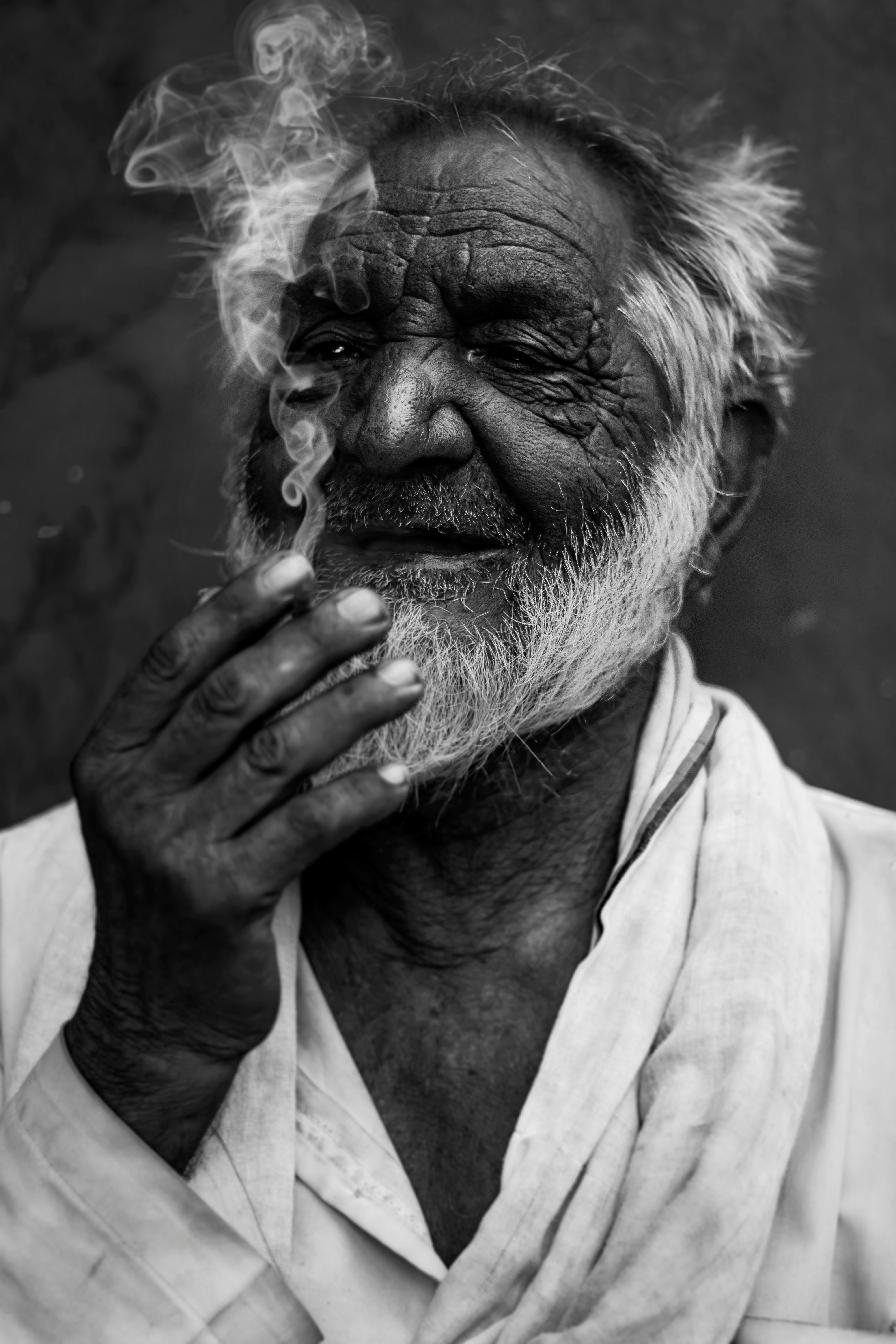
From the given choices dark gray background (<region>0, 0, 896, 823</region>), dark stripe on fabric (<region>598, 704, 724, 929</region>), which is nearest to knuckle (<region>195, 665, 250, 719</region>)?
dark stripe on fabric (<region>598, 704, 724, 929</region>)

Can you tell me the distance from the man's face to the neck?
36cm

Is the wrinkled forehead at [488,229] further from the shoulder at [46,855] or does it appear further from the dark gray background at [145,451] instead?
the shoulder at [46,855]

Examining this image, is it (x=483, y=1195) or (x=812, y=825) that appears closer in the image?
(x=483, y=1195)

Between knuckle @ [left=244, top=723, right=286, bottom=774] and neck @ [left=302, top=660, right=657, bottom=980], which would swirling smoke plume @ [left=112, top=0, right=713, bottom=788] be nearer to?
neck @ [left=302, top=660, right=657, bottom=980]

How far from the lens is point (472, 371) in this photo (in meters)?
2.17

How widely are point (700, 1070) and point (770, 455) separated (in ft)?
4.12

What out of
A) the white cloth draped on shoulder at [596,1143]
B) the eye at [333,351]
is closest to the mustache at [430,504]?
the eye at [333,351]

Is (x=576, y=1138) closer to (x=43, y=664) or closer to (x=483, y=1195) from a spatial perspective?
(x=483, y=1195)

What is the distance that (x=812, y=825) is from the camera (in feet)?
7.43

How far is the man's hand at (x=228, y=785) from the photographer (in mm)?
1461

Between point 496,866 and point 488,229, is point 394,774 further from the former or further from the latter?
point 488,229

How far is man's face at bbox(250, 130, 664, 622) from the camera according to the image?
2057 mm

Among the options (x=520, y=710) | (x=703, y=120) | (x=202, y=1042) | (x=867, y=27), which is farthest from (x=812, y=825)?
(x=867, y=27)

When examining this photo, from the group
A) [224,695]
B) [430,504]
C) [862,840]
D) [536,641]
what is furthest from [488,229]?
[862,840]
